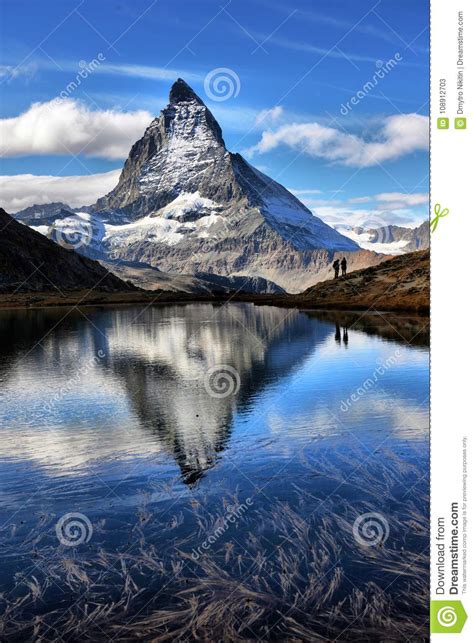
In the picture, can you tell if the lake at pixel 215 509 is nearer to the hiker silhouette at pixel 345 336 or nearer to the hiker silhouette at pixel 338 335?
the hiker silhouette at pixel 345 336

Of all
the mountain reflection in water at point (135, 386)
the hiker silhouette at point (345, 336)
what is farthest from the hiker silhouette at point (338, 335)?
the hiker silhouette at point (345, 336)

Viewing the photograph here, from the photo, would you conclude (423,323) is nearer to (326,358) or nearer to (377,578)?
(326,358)

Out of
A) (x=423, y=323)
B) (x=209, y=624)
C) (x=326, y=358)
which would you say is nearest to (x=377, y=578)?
(x=209, y=624)

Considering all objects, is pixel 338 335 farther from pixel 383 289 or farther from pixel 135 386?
pixel 383 289
